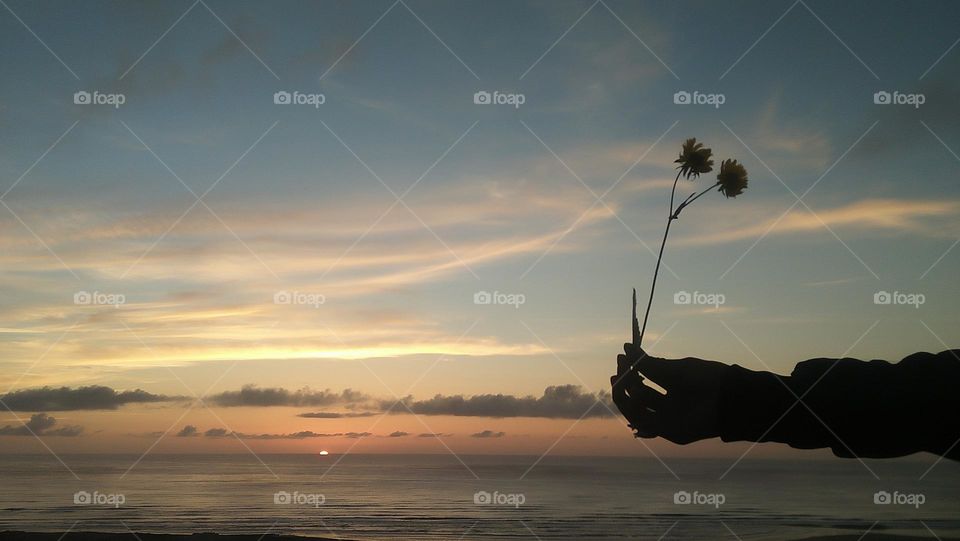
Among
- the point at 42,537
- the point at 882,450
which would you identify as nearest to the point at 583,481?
the point at 42,537

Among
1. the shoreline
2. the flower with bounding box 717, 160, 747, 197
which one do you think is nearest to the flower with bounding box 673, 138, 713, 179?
the flower with bounding box 717, 160, 747, 197

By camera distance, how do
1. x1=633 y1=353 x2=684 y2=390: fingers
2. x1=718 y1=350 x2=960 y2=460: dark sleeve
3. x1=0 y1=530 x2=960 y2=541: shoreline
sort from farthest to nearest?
x1=0 y1=530 x2=960 y2=541: shoreline → x1=633 y1=353 x2=684 y2=390: fingers → x1=718 y1=350 x2=960 y2=460: dark sleeve

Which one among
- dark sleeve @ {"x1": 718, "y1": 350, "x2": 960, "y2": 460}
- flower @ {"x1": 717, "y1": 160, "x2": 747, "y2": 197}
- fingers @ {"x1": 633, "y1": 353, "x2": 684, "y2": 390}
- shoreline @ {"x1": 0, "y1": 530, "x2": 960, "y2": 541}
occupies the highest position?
shoreline @ {"x1": 0, "y1": 530, "x2": 960, "y2": 541}

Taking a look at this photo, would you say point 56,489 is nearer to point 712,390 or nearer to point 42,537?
point 42,537

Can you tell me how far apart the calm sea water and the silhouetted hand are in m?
5.68

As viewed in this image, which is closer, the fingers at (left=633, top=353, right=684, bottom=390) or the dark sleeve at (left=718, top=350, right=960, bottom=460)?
the dark sleeve at (left=718, top=350, right=960, bottom=460)

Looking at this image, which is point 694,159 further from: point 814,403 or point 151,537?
point 151,537

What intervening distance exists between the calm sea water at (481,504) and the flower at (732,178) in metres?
5.55

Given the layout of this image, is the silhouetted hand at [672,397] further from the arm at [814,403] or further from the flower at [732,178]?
the flower at [732,178]

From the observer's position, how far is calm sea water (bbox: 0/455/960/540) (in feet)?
88.1

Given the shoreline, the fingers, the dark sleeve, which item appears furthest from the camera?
the shoreline

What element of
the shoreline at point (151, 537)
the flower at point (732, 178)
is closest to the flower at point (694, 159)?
the flower at point (732, 178)

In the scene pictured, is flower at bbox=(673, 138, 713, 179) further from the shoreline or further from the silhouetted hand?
the shoreline

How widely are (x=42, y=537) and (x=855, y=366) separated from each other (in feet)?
69.9
